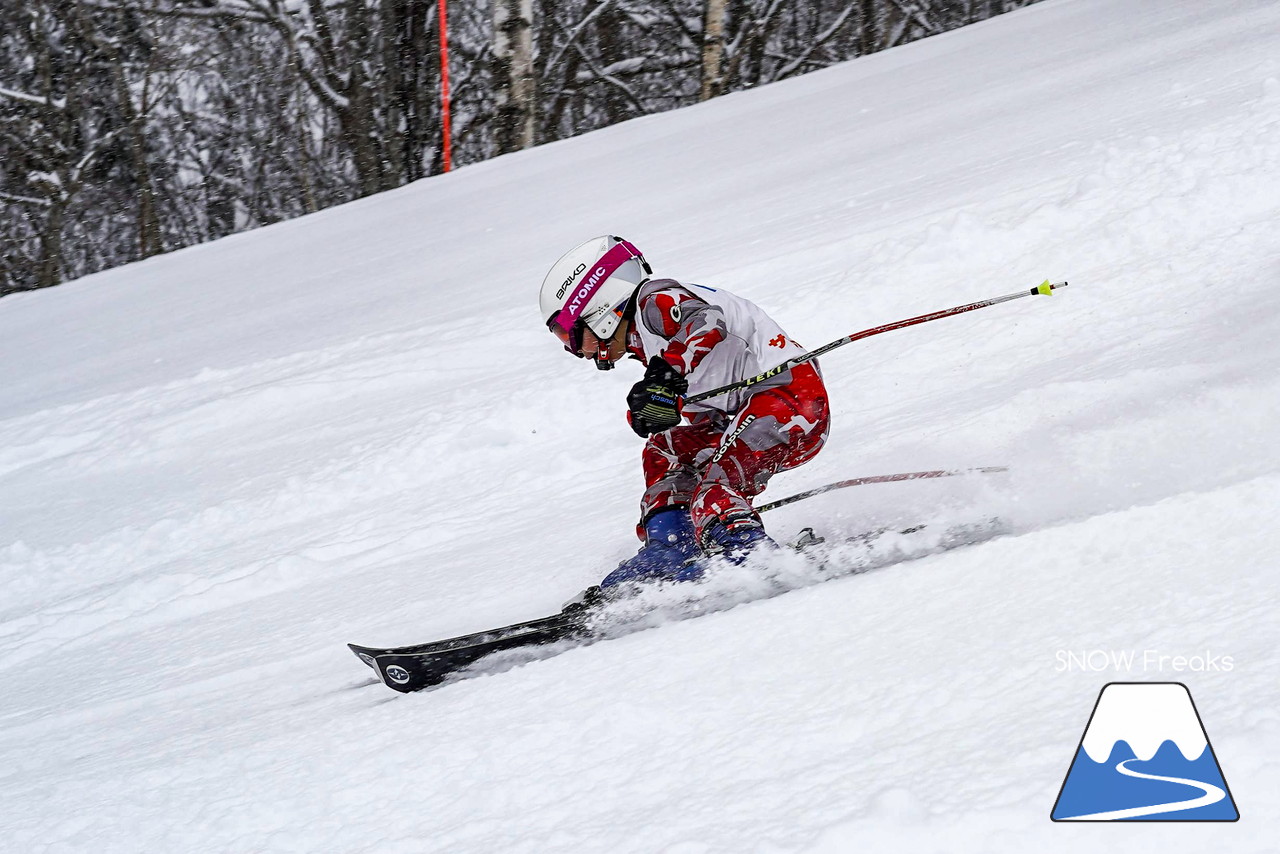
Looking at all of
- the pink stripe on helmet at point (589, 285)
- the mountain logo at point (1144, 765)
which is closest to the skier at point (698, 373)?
the pink stripe on helmet at point (589, 285)

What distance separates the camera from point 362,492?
18.2ft

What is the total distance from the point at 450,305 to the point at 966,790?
645 centimetres

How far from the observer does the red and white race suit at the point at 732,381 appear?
3365 millimetres

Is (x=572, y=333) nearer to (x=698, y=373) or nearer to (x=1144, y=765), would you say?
(x=698, y=373)

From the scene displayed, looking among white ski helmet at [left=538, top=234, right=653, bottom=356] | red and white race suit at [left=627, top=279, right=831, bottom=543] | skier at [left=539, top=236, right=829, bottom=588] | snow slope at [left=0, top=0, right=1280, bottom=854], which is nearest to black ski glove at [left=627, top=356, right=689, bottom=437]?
skier at [left=539, top=236, right=829, bottom=588]

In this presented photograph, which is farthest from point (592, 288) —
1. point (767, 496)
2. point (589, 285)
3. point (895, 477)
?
point (767, 496)

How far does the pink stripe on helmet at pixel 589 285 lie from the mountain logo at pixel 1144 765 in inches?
84.2

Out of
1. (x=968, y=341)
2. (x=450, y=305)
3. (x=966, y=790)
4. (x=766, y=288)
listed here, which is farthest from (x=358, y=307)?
(x=966, y=790)

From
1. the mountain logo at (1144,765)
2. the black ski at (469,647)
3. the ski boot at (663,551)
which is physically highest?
the ski boot at (663,551)

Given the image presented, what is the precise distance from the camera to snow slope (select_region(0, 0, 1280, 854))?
2.00 metres

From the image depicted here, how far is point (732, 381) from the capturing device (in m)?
3.44

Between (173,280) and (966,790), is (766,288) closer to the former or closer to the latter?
(966,790)

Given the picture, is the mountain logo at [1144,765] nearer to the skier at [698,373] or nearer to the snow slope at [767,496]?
the snow slope at [767,496]

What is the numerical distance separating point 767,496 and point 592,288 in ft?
4.66
